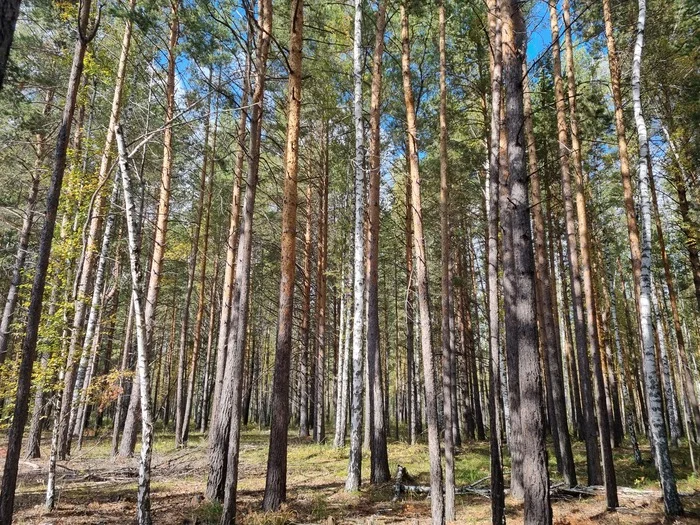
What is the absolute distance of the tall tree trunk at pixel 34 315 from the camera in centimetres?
505

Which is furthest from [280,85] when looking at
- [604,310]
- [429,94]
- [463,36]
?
[604,310]

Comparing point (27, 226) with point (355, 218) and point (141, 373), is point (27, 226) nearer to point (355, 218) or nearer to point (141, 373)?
point (355, 218)

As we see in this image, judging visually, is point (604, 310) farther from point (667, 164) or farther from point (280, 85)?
point (280, 85)

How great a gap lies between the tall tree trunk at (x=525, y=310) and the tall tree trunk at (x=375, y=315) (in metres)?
4.16

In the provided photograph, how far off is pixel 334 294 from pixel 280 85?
10.9 m

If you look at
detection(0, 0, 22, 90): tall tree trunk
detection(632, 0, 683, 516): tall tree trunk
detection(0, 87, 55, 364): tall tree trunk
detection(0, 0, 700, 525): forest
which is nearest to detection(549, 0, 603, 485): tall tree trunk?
detection(0, 0, 700, 525): forest

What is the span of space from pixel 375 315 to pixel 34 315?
6.78 meters

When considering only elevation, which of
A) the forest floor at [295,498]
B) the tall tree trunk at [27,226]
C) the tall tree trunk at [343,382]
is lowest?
the forest floor at [295,498]

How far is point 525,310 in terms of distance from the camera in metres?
5.16

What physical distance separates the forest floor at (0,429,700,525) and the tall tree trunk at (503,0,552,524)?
10.00ft

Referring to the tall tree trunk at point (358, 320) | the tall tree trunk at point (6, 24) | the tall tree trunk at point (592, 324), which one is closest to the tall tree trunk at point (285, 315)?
the tall tree trunk at point (358, 320)

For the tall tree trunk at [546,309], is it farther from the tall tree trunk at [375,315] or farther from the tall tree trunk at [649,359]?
the tall tree trunk at [375,315]

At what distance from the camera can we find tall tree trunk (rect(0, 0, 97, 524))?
5051 mm

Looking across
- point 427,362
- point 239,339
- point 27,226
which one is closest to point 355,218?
point 427,362
